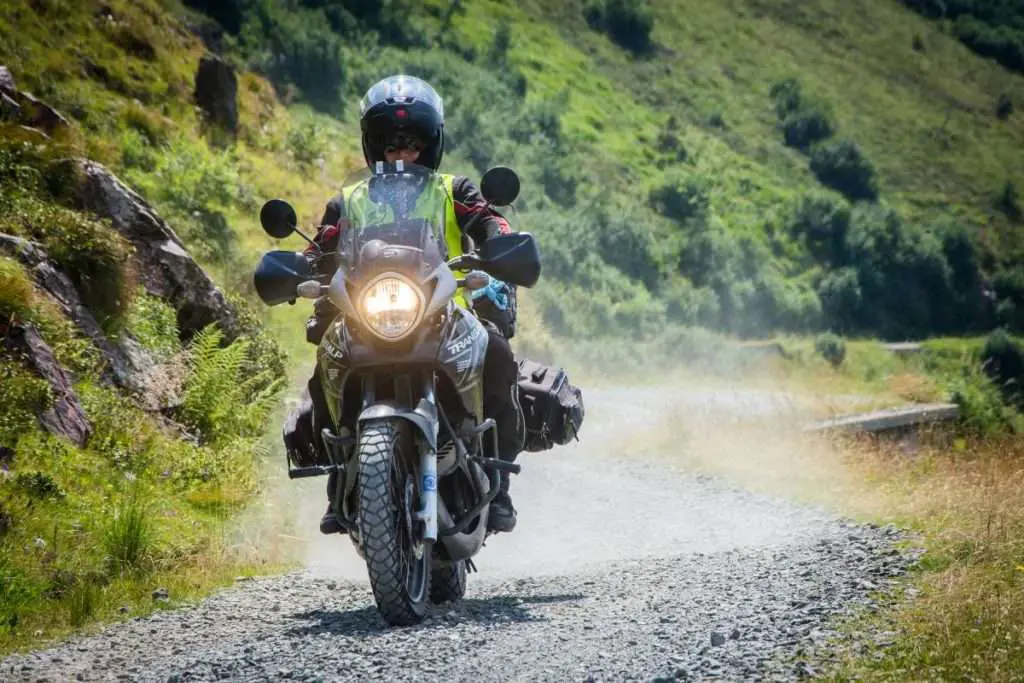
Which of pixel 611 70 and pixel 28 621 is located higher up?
pixel 611 70

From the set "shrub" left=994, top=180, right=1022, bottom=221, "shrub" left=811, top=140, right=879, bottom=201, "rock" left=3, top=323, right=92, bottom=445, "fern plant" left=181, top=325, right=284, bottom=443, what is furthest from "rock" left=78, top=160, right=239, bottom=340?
"shrub" left=994, top=180, right=1022, bottom=221

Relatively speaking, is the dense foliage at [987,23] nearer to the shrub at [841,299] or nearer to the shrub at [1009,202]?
the shrub at [1009,202]

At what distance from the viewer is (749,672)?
4871 millimetres

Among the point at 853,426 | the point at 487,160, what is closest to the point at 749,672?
the point at 853,426

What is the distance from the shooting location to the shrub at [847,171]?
9681 centimetres

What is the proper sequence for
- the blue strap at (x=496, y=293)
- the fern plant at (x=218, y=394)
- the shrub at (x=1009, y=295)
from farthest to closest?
1. the shrub at (x=1009, y=295)
2. the fern plant at (x=218, y=394)
3. the blue strap at (x=496, y=293)

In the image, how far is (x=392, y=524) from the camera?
6.14 meters

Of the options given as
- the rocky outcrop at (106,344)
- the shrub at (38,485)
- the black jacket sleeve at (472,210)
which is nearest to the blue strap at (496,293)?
the black jacket sleeve at (472,210)

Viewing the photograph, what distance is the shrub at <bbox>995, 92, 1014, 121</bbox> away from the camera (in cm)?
11781

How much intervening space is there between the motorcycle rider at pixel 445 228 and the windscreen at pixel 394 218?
12 centimetres

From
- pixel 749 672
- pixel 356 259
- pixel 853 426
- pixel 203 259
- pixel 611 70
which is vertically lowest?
pixel 749 672

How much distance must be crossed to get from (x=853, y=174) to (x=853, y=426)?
83243 mm

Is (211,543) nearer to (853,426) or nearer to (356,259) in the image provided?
(356,259)

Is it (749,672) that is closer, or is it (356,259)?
(749,672)
